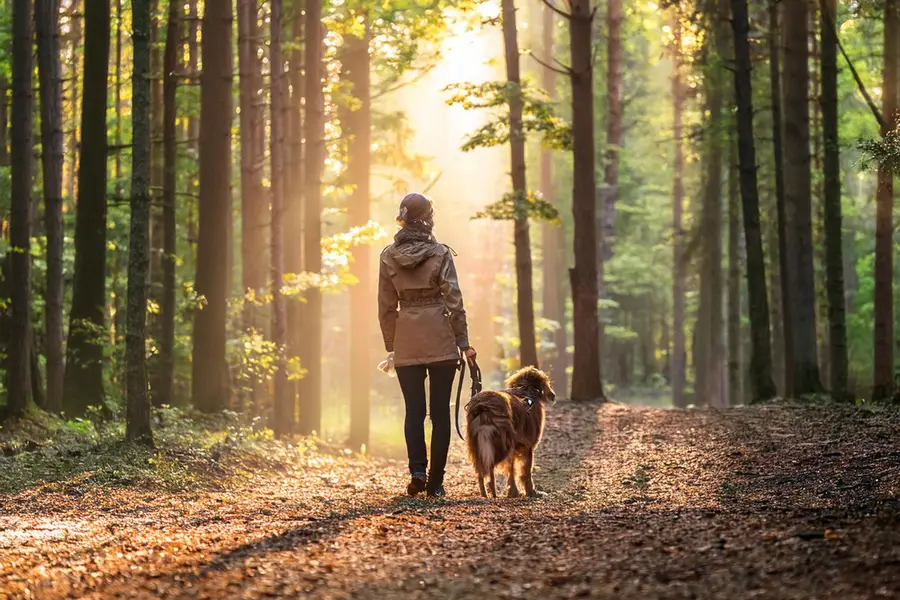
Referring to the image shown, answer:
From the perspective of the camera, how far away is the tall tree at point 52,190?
17344mm

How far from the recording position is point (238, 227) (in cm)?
3691

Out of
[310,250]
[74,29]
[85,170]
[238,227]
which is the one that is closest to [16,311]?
[85,170]

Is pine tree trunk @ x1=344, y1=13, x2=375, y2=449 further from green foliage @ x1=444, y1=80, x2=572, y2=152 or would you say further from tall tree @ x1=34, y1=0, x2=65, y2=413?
tall tree @ x1=34, y1=0, x2=65, y2=413

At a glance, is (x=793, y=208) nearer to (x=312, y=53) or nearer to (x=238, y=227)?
(x=312, y=53)

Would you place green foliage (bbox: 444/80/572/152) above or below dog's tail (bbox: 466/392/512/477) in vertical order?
above

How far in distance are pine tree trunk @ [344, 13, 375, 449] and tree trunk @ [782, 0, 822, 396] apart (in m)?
8.70

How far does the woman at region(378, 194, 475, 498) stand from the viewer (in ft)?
29.6

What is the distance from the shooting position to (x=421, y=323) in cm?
905

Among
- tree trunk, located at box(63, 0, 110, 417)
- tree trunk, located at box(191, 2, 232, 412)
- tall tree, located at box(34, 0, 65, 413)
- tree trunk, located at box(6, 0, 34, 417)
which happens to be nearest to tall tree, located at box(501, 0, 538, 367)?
tree trunk, located at box(191, 2, 232, 412)

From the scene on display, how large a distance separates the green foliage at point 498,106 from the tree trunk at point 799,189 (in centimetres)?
389

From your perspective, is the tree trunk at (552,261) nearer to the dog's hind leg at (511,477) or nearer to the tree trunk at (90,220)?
the tree trunk at (90,220)

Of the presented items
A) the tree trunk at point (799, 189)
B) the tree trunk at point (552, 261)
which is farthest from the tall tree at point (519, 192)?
the tree trunk at point (552, 261)

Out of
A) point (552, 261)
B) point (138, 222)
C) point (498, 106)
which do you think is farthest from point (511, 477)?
point (552, 261)

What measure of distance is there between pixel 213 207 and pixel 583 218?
22.8 feet
